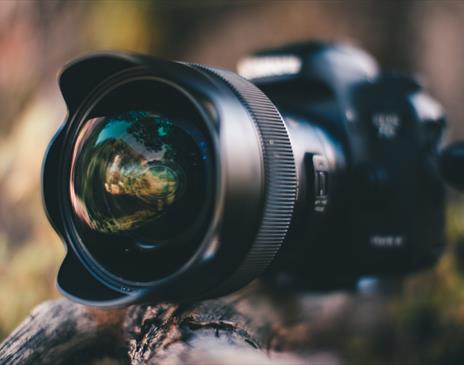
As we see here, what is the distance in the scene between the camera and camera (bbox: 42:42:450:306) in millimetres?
550

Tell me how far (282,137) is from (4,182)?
85 cm

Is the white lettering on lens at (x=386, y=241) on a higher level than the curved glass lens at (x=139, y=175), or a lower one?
lower

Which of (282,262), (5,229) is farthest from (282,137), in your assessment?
(5,229)

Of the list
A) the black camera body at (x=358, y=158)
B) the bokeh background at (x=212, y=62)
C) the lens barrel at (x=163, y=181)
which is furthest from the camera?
the bokeh background at (x=212, y=62)

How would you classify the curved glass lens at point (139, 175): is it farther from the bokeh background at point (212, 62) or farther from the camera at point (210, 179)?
the bokeh background at point (212, 62)

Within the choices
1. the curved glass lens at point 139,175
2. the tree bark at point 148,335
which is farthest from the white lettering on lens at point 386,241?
the curved glass lens at point 139,175

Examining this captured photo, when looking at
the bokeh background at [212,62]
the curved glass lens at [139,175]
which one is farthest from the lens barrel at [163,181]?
the bokeh background at [212,62]

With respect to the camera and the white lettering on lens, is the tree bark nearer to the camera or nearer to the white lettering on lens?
the camera

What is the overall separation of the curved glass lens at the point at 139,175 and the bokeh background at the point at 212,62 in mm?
373

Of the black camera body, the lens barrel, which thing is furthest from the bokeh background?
the lens barrel

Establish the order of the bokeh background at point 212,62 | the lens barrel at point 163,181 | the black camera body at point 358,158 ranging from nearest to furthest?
the lens barrel at point 163,181 < the black camera body at point 358,158 < the bokeh background at point 212,62

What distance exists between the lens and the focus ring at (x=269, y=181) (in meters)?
0.58

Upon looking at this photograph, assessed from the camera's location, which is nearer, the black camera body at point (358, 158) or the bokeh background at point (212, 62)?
the black camera body at point (358, 158)

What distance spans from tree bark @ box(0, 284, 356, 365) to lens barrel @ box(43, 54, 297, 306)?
0.07m
